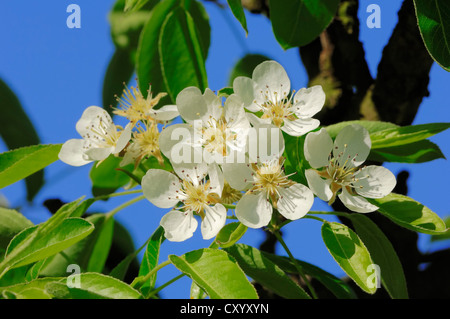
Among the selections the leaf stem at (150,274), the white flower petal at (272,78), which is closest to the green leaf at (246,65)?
the white flower petal at (272,78)

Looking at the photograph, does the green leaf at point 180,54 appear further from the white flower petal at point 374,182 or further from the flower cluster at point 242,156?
the white flower petal at point 374,182

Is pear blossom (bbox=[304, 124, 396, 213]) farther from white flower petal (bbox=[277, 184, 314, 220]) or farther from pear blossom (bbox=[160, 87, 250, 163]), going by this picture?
pear blossom (bbox=[160, 87, 250, 163])

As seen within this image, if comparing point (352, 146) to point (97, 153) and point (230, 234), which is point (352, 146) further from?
point (97, 153)

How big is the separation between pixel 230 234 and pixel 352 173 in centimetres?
30

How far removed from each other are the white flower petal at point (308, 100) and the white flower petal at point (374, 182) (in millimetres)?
→ 177

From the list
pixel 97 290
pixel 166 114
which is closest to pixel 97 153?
pixel 166 114

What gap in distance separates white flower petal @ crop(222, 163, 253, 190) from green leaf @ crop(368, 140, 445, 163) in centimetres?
42

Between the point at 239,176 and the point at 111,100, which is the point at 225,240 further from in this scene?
the point at 111,100

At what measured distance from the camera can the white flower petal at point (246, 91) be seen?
4.34ft

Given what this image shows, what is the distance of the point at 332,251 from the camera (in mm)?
1191

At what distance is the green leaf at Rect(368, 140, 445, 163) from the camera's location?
1.45 m

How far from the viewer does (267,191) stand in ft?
4.01

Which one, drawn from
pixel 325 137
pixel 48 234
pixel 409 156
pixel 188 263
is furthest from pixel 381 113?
pixel 48 234

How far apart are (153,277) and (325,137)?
1.46 feet
